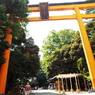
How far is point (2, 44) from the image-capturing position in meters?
5.98

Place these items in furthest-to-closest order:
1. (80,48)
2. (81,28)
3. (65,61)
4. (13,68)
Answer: (65,61) → (80,48) → (81,28) → (13,68)

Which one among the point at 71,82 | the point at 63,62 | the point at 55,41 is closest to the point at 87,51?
the point at 71,82

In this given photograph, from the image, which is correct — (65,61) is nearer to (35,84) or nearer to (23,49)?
(23,49)

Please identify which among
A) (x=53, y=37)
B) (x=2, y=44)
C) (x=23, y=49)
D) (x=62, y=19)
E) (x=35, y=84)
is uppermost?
(x=53, y=37)

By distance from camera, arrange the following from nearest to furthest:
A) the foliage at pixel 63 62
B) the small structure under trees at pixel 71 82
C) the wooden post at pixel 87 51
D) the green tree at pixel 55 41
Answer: the wooden post at pixel 87 51, the small structure under trees at pixel 71 82, the foliage at pixel 63 62, the green tree at pixel 55 41

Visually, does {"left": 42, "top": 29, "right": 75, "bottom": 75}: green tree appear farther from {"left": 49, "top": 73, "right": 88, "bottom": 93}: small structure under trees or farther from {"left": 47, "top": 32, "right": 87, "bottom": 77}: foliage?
{"left": 49, "top": 73, "right": 88, "bottom": 93}: small structure under trees

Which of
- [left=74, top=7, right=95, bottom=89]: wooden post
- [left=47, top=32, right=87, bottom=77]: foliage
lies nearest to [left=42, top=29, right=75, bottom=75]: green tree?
[left=47, top=32, right=87, bottom=77]: foliage

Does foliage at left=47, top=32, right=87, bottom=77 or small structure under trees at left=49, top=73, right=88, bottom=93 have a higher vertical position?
foliage at left=47, top=32, right=87, bottom=77

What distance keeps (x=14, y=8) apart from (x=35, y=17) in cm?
389

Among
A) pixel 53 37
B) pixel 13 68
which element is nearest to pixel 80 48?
pixel 13 68

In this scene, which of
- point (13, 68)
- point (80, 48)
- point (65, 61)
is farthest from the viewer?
point (65, 61)

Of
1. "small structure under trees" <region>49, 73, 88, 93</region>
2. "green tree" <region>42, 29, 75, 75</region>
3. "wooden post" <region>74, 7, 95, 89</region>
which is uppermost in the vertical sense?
"green tree" <region>42, 29, 75, 75</region>

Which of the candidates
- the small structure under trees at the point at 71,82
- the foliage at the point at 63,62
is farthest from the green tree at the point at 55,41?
the small structure under trees at the point at 71,82

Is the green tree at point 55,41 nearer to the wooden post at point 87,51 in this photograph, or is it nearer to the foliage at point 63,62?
the foliage at point 63,62
